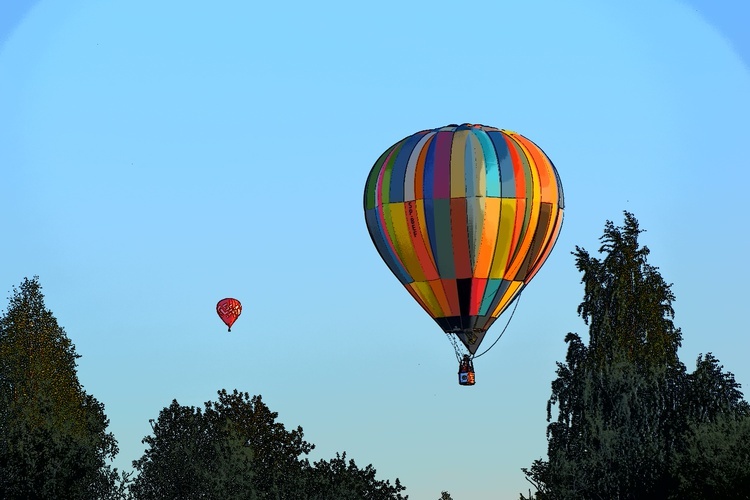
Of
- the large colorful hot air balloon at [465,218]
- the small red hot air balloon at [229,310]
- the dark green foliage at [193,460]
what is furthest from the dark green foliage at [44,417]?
the large colorful hot air balloon at [465,218]

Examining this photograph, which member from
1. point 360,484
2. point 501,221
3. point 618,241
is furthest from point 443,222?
point 360,484

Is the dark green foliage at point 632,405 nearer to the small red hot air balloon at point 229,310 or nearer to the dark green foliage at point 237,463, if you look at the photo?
the dark green foliage at point 237,463

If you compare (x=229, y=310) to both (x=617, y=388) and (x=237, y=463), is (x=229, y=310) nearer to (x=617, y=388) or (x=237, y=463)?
(x=237, y=463)

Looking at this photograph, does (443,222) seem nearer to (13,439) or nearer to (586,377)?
(586,377)

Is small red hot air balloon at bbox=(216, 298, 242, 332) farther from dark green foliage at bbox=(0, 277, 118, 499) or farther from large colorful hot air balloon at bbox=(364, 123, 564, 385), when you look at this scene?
large colorful hot air balloon at bbox=(364, 123, 564, 385)

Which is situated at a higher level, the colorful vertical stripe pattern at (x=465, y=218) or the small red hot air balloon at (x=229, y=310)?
the small red hot air balloon at (x=229, y=310)

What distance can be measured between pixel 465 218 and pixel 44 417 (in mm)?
28904

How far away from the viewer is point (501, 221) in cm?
6269

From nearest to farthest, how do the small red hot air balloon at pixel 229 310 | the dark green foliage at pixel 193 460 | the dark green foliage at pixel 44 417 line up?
the dark green foliage at pixel 44 417 < the dark green foliage at pixel 193 460 < the small red hot air balloon at pixel 229 310

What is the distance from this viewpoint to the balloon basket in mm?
61062

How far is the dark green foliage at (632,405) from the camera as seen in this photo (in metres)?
60.4

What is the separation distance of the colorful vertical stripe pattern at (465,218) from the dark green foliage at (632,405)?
312 inches

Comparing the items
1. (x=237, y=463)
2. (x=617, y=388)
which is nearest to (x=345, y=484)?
(x=237, y=463)

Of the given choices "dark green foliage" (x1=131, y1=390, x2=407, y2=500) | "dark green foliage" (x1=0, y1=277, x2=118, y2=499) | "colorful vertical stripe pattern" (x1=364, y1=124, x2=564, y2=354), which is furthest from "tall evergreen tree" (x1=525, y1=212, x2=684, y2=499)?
"dark green foliage" (x1=0, y1=277, x2=118, y2=499)
